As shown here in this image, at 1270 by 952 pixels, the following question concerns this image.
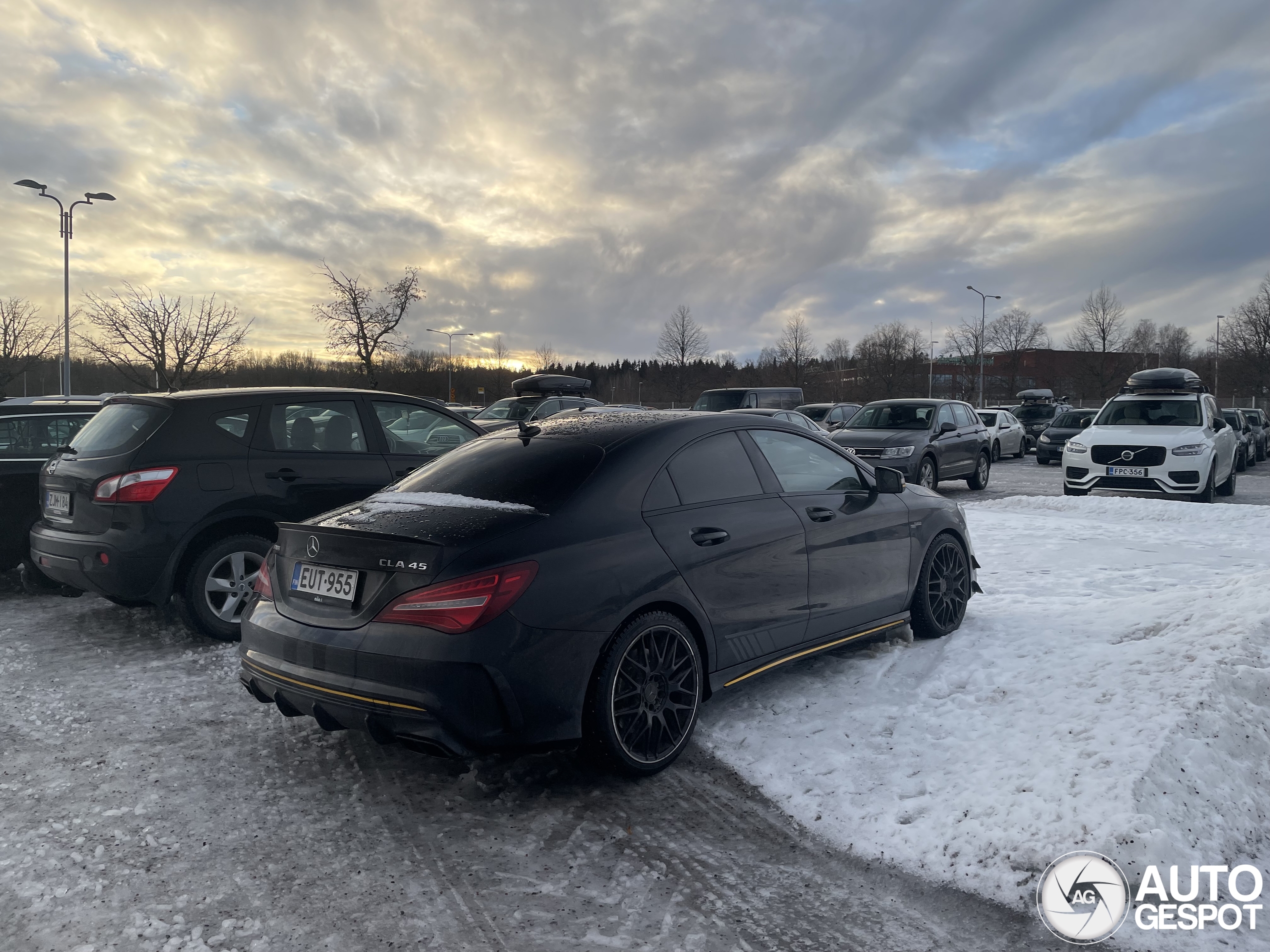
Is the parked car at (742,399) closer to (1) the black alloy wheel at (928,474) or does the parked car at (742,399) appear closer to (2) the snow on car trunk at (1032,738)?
(1) the black alloy wheel at (928,474)

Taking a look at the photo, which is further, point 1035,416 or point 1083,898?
point 1035,416

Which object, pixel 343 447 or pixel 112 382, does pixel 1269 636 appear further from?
pixel 112 382

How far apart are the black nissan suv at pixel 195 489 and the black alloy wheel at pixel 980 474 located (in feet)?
45.3

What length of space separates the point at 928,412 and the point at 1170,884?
13989mm

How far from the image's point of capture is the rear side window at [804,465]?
4.77 m

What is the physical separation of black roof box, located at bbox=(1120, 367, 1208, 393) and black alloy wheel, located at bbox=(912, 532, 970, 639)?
436 inches

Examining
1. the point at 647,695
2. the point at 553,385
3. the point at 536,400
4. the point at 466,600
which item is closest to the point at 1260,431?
the point at 553,385

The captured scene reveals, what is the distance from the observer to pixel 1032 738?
3891 millimetres

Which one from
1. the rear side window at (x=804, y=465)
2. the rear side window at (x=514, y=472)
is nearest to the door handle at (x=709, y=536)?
the rear side window at (x=514, y=472)

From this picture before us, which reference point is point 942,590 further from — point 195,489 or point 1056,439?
point 1056,439

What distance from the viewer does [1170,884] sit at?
2.85 m

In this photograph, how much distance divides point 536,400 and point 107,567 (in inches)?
588

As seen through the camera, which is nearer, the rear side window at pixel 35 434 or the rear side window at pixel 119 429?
the rear side window at pixel 119 429

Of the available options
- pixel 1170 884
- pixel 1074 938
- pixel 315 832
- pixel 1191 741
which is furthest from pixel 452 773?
pixel 1191 741
